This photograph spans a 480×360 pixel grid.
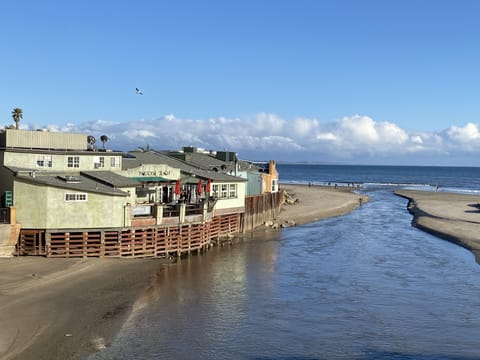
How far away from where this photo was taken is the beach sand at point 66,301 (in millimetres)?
26547

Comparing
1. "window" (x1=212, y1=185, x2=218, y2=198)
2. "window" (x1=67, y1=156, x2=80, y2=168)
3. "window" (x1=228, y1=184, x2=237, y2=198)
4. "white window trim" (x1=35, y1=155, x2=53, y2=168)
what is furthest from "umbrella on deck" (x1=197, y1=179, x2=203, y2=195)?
"white window trim" (x1=35, y1=155, x2=53, y2=168)

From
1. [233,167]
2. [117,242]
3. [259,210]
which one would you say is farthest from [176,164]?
[117,242]

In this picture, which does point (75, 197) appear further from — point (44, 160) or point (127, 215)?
point (44, 160)

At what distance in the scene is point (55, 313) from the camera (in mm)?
30734

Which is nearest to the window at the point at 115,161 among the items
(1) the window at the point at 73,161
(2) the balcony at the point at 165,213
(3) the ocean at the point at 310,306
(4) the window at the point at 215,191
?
(1) the window at the point at 73,161

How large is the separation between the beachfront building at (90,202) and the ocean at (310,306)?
3.80 m

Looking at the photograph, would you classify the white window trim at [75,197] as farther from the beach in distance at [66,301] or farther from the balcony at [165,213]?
the beach in distance at [66,301]

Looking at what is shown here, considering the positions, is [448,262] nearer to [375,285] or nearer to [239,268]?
[375,285]

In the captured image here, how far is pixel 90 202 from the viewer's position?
43312mm

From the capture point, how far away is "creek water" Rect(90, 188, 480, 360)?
27.8 m

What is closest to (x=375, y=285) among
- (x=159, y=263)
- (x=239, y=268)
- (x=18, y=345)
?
(x=239, y=268)

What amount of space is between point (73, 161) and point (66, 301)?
704 inches

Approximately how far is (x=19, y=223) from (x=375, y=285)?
28.1 meters

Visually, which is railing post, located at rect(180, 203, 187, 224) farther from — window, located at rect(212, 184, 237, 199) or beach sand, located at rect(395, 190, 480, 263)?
beach sand, located at rect(395, 190, 480, 263)
